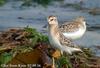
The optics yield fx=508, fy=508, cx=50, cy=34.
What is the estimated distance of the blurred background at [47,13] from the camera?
1122cm

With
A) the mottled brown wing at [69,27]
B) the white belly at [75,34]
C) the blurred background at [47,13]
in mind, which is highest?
the mottled brown wing at [69,27]

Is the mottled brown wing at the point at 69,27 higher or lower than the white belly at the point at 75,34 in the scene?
higher

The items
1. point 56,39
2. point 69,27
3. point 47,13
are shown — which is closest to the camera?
point 56,39

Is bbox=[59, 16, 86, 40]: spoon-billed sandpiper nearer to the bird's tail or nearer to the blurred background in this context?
the blurred background

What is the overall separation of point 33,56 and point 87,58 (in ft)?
5.04

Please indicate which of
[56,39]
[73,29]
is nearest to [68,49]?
[56,39]

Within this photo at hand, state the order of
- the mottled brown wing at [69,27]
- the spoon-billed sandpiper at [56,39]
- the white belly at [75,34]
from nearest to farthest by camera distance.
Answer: the spoon-billed sandpiper at [56,39] < the white belly at [75,34] < the mottled brown wing at [69,27]

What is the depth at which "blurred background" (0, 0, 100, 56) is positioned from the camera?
36.8ft

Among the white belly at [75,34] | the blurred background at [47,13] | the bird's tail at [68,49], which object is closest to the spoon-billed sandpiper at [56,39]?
the bird's tail at [68,49]

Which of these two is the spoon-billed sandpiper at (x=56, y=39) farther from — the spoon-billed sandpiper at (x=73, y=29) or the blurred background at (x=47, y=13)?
the blurred background at (x=47, y=13)

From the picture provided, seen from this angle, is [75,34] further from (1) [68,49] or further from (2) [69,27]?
(1) [68,49]

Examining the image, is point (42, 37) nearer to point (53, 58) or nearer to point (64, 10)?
point (53, 58)

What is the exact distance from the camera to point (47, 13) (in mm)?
13320

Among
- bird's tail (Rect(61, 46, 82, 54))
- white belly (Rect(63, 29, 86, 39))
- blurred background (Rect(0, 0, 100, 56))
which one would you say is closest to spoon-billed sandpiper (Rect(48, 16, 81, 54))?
bird's tail (Rect(61, 46, 82, 54))
